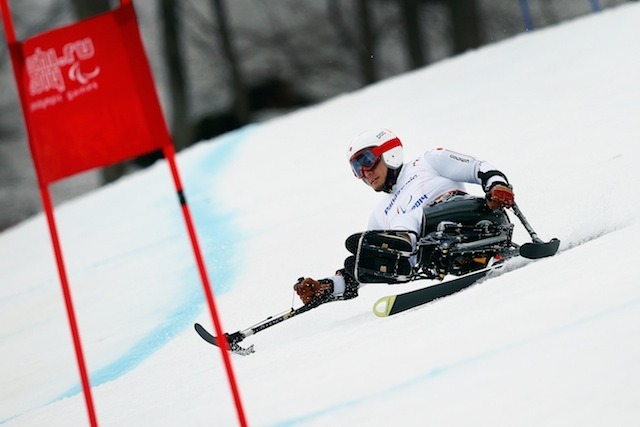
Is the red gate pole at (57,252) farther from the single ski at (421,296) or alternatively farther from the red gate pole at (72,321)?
the single ski at (421,296)

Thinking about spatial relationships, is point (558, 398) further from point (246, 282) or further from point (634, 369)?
point (246, 282)

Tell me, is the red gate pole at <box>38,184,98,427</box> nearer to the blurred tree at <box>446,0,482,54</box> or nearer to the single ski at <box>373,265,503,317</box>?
the single ski at <box>373,265,503,317</box>

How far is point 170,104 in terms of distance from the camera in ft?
79.5

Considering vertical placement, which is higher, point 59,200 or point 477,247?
point 59,200

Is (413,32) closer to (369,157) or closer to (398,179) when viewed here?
(398,179)

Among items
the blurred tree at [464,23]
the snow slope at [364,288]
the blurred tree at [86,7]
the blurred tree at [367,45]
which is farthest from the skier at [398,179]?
the blurred tree at [367,45]

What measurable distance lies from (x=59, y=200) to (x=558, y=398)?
25107 millimetres

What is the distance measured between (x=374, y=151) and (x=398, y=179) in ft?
0.79

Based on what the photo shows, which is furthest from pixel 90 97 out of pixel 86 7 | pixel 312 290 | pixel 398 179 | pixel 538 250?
pixel 86 7

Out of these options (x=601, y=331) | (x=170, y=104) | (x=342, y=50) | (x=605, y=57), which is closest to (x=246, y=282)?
(x=601, y=331)

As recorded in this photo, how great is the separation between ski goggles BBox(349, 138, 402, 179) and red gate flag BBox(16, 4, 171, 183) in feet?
6.83

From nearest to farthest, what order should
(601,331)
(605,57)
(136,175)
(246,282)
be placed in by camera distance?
(601,331), (246,282), (605,57), (136,175)

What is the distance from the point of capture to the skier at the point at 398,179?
6066 millimetres

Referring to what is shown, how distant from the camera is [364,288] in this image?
7.15m
